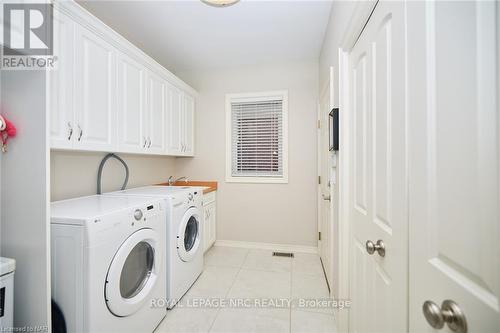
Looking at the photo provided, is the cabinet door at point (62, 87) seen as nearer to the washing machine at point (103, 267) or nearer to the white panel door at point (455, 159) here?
the washing machine at point (103, 267)

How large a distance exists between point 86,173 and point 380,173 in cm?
221

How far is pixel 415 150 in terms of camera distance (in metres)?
0.63

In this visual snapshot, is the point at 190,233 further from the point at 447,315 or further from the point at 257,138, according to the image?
the point at 447,315

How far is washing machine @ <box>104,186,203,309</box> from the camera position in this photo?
1.72 metres

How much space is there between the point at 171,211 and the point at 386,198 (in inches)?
58.9

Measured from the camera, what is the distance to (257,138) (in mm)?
3016

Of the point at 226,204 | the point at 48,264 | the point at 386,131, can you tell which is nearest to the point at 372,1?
the point at 386,131

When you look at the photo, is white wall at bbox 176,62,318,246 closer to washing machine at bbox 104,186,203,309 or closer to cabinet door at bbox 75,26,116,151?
washing machine at bbox 104,186,203,309

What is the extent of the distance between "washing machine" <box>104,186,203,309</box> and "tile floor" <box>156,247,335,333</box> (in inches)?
4.9

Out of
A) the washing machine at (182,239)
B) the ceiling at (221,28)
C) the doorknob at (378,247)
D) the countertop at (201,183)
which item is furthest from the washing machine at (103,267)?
the ceiling at (221,28)

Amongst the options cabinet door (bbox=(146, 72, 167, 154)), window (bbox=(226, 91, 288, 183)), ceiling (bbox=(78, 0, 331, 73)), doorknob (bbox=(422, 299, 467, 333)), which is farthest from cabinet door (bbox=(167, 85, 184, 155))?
doorknob (bbox=(422, 299, 467, 333))

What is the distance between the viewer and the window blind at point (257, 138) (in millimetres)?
2953

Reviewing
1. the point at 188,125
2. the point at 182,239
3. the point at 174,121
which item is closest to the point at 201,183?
the point at 188,125

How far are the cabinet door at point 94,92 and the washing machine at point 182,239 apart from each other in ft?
1.91
